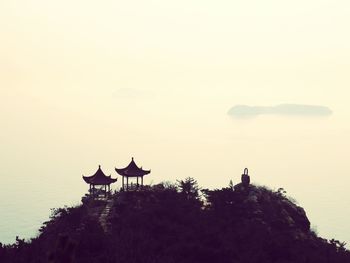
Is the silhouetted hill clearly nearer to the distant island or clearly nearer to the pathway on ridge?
the distant island

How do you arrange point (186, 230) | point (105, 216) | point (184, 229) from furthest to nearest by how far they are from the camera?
1. point (105, 216)
2. point (184, 229)
3. point (186, 230)

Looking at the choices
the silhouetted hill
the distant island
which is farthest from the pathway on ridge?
the silhouetted hill

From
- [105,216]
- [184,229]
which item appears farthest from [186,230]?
[105,216]

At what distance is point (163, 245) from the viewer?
41.4 meters

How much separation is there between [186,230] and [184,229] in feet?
1.74

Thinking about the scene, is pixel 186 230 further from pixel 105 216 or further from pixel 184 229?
pixel 105 216

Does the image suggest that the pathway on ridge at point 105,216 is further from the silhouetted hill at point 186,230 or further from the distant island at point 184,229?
the silhouetted hill at point 186,230

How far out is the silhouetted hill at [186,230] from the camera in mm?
38562

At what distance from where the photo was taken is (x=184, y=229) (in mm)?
45656

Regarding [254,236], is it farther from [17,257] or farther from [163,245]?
[17,257]

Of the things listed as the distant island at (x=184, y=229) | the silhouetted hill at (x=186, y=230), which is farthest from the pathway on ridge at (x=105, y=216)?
the silhouetted hill at (x=186, y=230)

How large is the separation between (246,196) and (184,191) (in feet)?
26.8

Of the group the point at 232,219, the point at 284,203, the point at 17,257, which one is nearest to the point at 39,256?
the point at 17,257

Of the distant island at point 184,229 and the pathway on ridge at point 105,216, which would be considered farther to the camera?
the pathway on ridge at point 105,216
